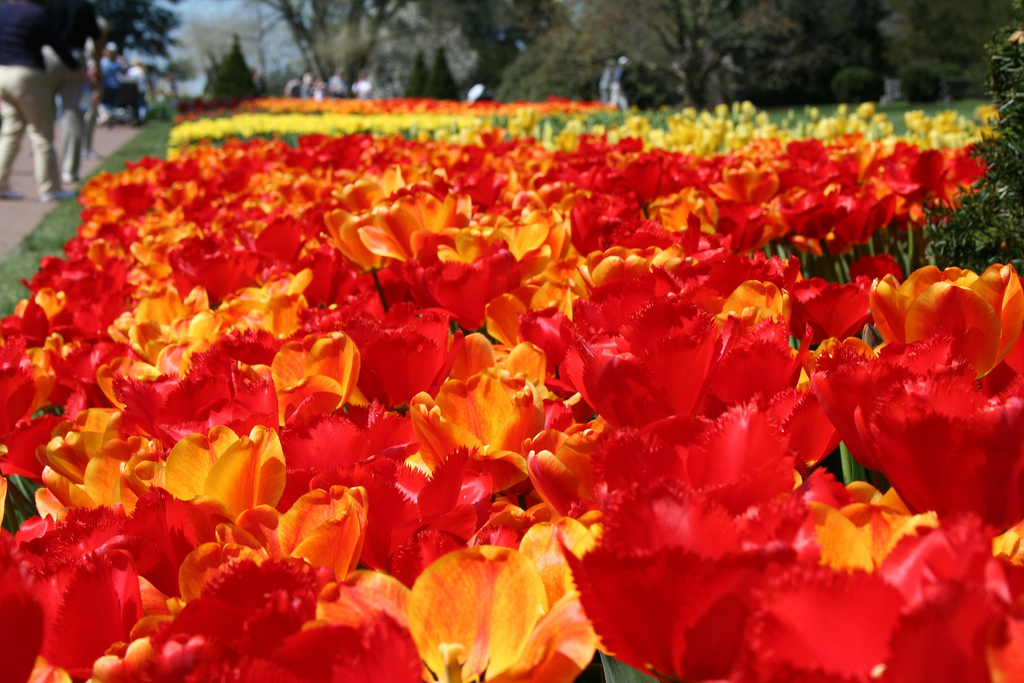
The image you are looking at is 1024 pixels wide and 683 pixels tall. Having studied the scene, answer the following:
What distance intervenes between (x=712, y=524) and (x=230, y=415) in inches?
25.2

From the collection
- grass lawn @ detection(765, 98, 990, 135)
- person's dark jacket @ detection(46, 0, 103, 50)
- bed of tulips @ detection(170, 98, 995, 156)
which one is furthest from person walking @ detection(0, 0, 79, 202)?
grass lawn @ detection(765, 98, 990, 135)

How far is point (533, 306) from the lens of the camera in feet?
4.38

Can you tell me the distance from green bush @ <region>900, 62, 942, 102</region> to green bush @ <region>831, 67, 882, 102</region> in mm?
1225

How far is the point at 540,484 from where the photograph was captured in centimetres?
79

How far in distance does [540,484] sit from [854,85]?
37.6 m

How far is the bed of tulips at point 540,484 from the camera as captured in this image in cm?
49

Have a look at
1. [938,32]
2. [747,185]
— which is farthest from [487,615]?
[938,32]

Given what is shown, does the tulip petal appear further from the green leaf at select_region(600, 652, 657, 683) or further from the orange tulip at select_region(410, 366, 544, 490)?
the orange tulip at select_region(410, 366, 544, 490)

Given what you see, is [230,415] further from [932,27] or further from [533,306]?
[932,27]

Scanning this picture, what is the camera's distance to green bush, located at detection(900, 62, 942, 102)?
Result: 33812 mm

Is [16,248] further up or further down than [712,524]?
further down

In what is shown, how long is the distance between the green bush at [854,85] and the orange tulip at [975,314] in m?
37.0

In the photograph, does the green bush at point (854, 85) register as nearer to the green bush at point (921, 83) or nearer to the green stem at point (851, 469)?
the green bush at point (921, 83)

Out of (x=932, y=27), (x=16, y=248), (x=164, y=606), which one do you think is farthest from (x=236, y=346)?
(x=932, y=27)
